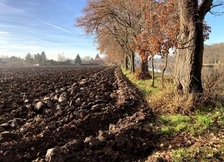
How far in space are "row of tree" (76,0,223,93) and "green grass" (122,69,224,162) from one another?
4.54ft

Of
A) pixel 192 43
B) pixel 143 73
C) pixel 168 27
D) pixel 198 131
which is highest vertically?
pixel 168 27

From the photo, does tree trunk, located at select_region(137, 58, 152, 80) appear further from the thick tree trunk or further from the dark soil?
the thick tree trunk

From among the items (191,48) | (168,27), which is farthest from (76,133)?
(168,27)

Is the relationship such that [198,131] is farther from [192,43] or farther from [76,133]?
[192,43]

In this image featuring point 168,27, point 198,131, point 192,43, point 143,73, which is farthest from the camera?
point 143,73

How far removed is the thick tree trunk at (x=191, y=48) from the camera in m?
10.1

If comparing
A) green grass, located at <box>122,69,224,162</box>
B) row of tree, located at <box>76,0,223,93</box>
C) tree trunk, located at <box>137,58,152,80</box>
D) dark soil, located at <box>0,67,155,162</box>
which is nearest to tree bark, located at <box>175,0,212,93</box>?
row of tree, located at <box>76,0,223,93</box>

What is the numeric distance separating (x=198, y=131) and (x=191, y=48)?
373cm

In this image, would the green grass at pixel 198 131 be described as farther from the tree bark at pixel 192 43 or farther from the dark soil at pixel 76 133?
the tree bark at pixel 192 43

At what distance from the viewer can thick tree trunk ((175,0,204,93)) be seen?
10109mm

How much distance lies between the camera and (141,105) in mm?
11133

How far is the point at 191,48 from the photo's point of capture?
10180 millimetres

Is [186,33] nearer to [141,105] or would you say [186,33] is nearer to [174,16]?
[141,105]

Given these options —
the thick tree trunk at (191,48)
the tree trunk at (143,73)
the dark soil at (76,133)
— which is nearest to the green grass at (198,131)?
the dark soil at (76,133)
